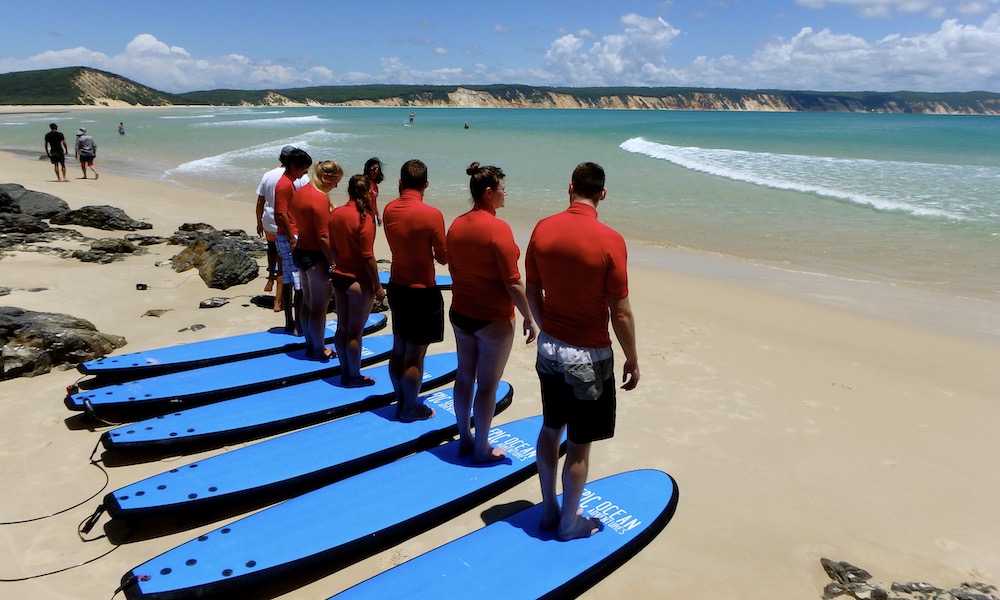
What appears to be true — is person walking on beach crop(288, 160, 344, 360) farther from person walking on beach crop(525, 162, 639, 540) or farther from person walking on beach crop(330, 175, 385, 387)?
person walking on beach crop(525, 162, 639, 540)

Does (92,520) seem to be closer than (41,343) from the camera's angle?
Yes

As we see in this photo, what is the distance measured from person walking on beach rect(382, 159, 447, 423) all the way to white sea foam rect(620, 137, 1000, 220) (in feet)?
55.1

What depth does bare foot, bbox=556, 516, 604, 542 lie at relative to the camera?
377 centimetres

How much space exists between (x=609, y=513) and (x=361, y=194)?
10.1 ft

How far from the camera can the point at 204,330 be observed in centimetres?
763

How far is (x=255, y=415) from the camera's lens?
17.3ft

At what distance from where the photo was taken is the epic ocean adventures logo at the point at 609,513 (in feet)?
13.0

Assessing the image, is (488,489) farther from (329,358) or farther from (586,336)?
(329,358)

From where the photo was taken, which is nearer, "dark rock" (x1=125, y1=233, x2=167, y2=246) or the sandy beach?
the sandy beach

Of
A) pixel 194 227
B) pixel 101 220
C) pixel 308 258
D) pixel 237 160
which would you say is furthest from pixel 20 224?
pixel 237 160

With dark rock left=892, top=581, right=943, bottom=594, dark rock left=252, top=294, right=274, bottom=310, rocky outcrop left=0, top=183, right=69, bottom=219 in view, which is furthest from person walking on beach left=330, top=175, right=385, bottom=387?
rocky outcrop left=0, top=183, right=69, bottom=219

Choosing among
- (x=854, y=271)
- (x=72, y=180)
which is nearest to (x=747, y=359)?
(x=854, y=271)

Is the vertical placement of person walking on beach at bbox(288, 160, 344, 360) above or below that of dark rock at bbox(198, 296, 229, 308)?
above

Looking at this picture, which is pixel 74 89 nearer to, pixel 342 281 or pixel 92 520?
pixel 342 281
